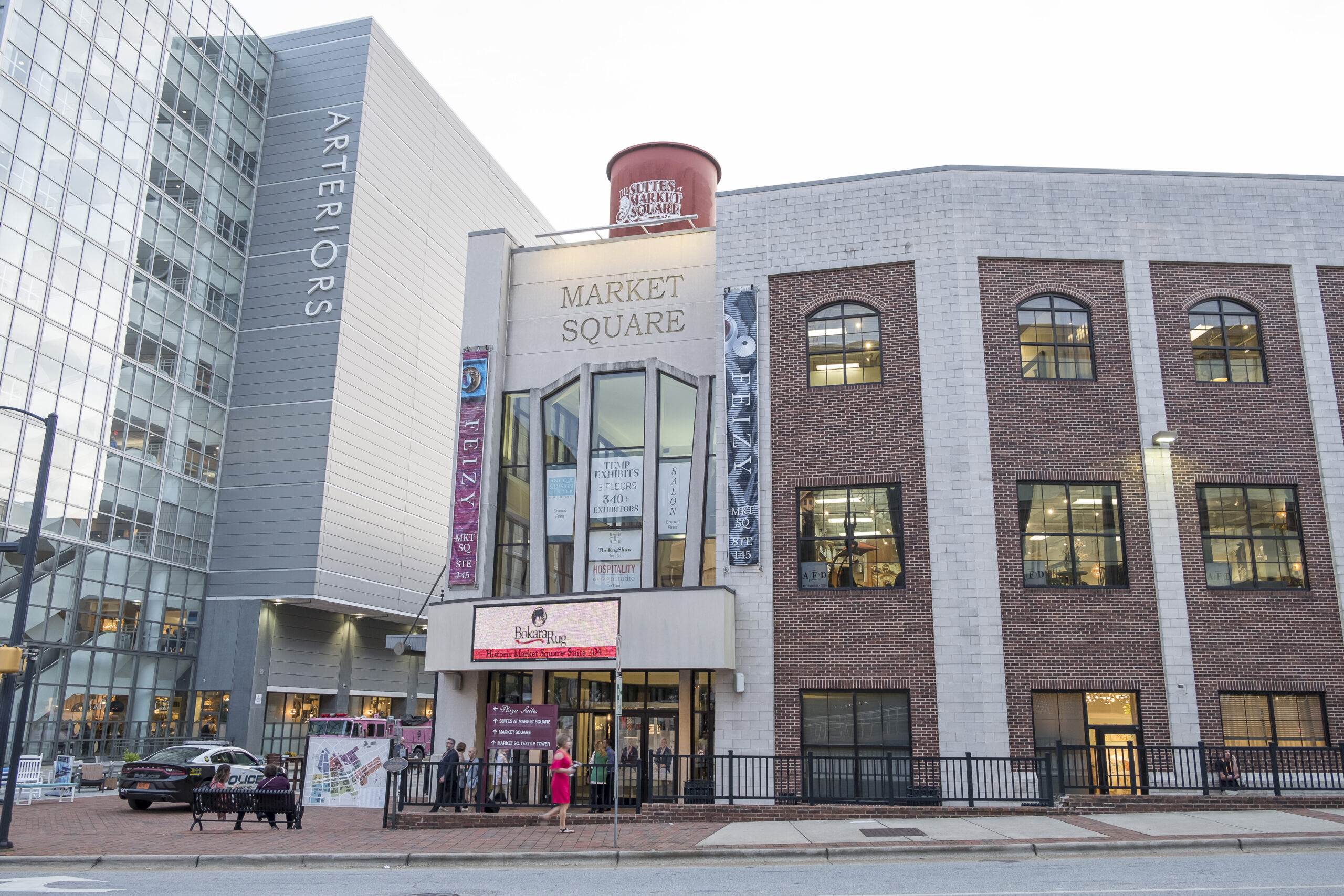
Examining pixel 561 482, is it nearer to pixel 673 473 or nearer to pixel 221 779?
pixel 673 473

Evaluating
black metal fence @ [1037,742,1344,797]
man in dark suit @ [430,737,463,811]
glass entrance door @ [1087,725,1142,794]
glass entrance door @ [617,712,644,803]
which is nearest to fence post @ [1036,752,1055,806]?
black metal fence @ [1037,742,1344,797]

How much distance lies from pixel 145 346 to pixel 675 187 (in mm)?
24200

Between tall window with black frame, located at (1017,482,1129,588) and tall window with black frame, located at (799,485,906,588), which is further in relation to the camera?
tall window with black frame, located at (799,485,906,588)

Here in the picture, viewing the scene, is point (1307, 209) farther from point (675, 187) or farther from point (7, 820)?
point (7, 820)

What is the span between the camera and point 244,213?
1848 inches

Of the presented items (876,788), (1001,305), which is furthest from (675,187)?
(876,788)

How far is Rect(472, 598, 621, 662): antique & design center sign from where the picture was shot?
22734 millimetres

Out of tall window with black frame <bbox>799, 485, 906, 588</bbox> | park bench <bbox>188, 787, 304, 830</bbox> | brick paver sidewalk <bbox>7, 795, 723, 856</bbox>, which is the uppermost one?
tall window with black frame <bbox>799, 485, 906, 588</bbox>

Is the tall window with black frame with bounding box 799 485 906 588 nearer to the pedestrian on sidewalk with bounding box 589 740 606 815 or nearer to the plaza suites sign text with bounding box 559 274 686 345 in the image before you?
the pedestrian on sidewalk with bounding box 589 740 606 815

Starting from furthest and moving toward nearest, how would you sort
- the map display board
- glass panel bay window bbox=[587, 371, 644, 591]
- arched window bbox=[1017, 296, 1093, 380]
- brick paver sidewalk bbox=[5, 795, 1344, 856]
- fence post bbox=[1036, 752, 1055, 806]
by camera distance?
glass panel bay window bbox=[587, 371, 644, 591]
arched window bbox=[1017, 296, 1093, 380]
the map display board
fence post bbox=[1036, 752, 1055, 806]
brick paver sidewalk bbox=[5, 795, 1344, 856]

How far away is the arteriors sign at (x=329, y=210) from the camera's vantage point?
146 feet

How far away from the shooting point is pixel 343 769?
22.2 meters

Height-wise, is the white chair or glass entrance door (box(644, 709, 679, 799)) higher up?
glass entrance door (box(644, 709, 679, 799))

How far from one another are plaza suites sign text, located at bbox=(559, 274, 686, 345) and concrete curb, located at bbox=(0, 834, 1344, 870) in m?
14.8
